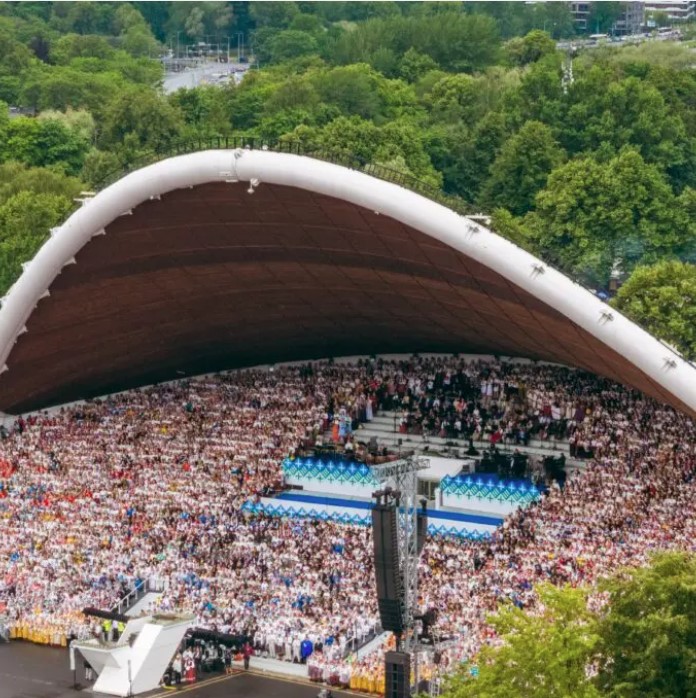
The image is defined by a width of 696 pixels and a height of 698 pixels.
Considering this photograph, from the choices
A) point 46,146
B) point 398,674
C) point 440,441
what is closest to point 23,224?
point 46,146

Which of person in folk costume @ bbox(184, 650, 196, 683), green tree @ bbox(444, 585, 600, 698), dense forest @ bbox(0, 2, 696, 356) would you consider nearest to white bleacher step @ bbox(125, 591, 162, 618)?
person in folk costume @ bbox(184, 650, 196, 683)

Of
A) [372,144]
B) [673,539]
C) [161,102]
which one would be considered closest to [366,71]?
[161,102]

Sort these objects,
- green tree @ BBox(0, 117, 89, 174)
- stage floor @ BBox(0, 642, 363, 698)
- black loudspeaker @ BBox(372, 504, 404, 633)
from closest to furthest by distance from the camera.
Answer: black loudspeaker @ BBox(372, 504, 404, 633), stage floor @ BBox(0, 642, 363, 698), green tree @ BBox(0, 117, 89, 174)

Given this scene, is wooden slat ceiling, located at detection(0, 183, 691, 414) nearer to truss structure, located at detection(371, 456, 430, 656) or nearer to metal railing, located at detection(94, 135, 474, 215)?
metal railing, located at detection(94, 135, 474, 215)

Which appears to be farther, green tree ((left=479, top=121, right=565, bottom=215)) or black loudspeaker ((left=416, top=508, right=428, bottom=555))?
green tree ((left=479, top=121, right=565, bottom=215))

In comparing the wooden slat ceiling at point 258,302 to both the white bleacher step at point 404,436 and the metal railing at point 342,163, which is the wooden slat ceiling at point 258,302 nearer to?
the metal railing at point 342,163

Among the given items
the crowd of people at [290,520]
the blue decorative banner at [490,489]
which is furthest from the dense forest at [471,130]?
the blue decorative banner at [490,489]
